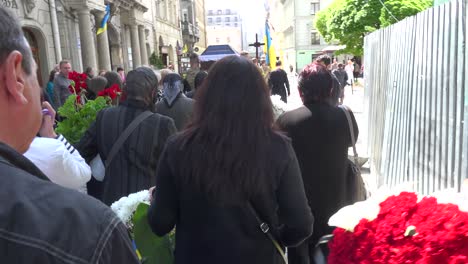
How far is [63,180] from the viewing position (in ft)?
7.54

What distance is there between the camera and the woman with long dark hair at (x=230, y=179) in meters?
1.97

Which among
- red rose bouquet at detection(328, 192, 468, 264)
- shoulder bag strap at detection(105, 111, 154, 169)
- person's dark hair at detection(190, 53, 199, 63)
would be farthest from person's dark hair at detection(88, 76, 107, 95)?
red rose bouquet at detection(328, 192, 468, 264)

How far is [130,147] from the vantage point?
305 cm

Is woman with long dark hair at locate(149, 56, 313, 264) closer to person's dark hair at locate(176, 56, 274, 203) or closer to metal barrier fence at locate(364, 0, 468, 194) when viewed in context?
person's dark hair at locate(176, 56, 274, 203)

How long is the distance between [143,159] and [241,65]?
1337mm

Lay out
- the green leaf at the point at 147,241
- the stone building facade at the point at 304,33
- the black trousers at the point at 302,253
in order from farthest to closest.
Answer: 1. the stone building facade at the point at 304,33
2. the black trousers at the point at 302,253
3. the green leaf at the point at 147,241

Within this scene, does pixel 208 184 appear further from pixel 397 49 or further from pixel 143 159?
pixel 397 49

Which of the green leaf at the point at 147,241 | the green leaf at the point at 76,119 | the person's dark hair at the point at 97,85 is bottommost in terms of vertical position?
the green leaf at the point at 147,241

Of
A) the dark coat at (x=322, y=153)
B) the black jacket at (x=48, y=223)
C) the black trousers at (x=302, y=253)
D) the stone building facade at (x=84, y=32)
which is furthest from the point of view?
the stone building facade at (x=84, y=32)

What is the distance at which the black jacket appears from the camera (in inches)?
30.0

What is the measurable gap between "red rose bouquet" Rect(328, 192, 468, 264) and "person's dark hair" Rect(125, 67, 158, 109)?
2047 mm

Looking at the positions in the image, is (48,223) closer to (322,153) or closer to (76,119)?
(322,153)

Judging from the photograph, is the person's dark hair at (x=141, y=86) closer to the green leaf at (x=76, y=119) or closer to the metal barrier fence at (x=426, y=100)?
the green leaf at (x=76, y=119)

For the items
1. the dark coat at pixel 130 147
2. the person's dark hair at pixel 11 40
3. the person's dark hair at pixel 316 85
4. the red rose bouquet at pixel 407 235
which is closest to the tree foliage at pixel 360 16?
the person's dark hair at pixel 316 85
